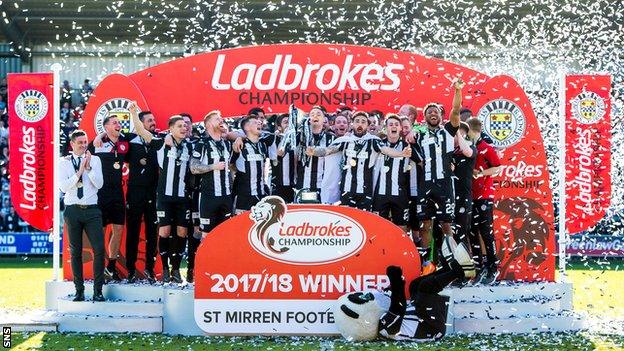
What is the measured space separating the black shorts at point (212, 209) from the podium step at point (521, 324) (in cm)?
243

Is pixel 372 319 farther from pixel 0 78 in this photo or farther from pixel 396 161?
pixel 0 78

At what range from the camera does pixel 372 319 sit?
8.29m

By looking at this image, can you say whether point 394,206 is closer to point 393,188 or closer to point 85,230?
point 393,188

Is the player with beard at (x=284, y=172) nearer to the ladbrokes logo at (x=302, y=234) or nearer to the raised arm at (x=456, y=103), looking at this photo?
the ladbrokes logo at (x=302, y=234)

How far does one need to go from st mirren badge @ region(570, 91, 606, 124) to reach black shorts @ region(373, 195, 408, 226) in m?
2.56

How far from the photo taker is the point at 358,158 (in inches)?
378

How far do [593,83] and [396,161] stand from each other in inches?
103

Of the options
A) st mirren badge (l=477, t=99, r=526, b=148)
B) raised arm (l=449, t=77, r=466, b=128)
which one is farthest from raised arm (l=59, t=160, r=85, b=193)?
st mirren badge (l=477, t=99, r=526, b=148)

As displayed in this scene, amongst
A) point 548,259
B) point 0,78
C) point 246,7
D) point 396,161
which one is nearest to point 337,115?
point 396,161

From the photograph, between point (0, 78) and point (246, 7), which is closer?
point (246, 7)

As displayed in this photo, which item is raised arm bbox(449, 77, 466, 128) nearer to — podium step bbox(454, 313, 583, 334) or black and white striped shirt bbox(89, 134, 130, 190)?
podium step bbox(454, 313, 583, 334)

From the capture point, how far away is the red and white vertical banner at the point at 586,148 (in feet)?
35.1

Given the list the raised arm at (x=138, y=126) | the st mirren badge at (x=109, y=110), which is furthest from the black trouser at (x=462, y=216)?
the st mirren badge at (x=109, y=110)

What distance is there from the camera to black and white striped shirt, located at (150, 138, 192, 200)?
9602 mm
